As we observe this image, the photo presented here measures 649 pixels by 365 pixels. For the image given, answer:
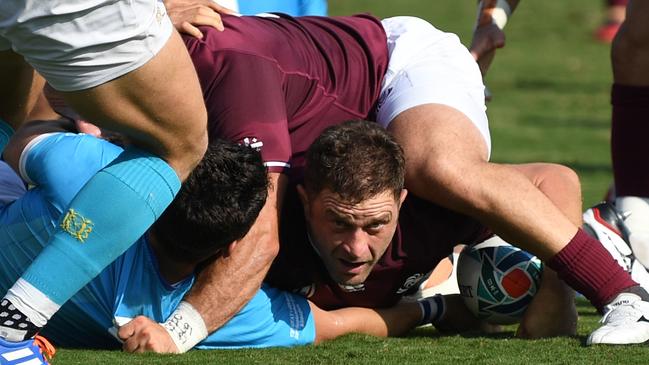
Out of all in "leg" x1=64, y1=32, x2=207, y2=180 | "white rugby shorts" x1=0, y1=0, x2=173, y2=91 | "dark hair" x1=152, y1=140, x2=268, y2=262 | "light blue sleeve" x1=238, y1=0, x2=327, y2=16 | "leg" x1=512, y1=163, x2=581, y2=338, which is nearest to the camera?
"white rugby shorts" x1=0, y1=0, x2=173, y2=91

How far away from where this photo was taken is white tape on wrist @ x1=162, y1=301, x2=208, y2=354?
13.1 ft

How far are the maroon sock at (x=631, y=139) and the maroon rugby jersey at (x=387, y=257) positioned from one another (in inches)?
45.5

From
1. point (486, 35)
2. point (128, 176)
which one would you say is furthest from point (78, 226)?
point (486, 35)

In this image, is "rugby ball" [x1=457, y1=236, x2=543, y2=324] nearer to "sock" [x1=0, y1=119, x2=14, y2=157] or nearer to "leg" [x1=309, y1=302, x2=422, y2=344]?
"leg" [x1=309, y1=302, x2=422, y2=344]

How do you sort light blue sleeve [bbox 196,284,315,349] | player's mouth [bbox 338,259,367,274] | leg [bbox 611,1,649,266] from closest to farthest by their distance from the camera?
light blue sleeve [bbox 196,284,315,349], player's mouth [bbox 338,259,367,274], leg [bbox 611,1,649,266]

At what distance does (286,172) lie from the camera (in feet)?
14.5

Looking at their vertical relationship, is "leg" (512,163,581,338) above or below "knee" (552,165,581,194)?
below

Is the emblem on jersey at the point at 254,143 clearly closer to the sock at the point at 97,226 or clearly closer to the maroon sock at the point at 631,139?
the sock at the point at 97,226

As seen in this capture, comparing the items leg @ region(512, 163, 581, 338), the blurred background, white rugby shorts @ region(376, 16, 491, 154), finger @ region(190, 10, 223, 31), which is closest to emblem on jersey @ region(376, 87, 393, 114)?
white rugby shorts @ region(376, 16, 491, 154)

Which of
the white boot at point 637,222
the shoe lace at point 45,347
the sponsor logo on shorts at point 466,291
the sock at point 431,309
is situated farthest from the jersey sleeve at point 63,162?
the white boot at point 637,222

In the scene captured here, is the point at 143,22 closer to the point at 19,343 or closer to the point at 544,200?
the point at 19,343

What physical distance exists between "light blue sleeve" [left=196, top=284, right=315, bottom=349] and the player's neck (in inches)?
8.3

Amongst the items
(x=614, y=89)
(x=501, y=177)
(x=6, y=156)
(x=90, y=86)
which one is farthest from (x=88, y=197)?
(x=614, y=89)

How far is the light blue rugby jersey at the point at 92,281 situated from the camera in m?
3.95
